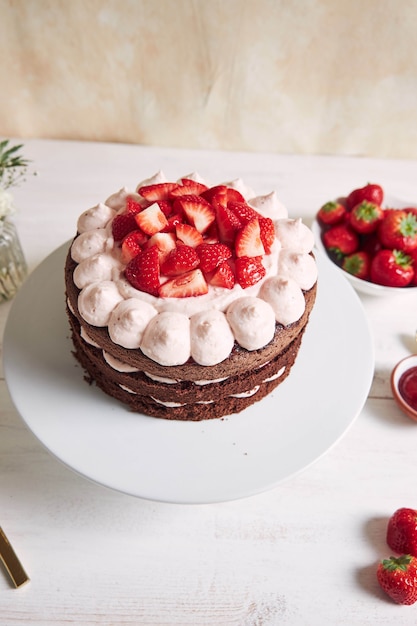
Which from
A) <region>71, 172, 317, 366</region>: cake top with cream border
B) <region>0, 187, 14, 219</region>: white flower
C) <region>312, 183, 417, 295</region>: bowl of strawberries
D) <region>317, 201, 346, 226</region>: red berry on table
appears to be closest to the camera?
<region>71, 172, 317, 366</region>: cake top with cream border

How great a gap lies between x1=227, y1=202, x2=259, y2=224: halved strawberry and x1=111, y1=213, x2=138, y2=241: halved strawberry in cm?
34

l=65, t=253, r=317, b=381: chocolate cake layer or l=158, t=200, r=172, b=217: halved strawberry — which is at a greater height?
l=158, t=200, r=172, b=217: halved strawberry

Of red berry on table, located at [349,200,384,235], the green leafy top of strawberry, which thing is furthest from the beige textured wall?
the green leafy top of strawberry

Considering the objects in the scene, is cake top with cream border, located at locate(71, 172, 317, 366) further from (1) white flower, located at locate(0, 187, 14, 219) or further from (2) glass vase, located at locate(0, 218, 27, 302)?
(2) glass vase, located at locate(0, 218, 27, 302)

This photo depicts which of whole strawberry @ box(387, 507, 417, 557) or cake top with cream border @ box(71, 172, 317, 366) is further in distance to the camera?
whole strawberry @ box(387, 507, 417, 557)

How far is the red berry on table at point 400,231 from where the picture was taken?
2.56 m

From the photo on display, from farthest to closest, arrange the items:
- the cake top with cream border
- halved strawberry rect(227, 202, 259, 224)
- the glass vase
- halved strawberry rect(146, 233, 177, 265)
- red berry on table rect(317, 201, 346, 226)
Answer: red berry on table rect(317, 201, 346, 226)
the glass vase
halved strawberry rect(227, 202, 259, 224)
halved strawberry rect(146, 233, 177, 265)
the cake top with cream border

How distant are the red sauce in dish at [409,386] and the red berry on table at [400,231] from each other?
587mm

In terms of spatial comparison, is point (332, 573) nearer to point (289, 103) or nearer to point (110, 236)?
point (110, 236)

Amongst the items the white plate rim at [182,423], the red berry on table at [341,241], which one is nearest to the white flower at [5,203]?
the white plate rim at [182,423]

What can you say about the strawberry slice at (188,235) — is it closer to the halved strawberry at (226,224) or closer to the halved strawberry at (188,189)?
the halved strawberry at (226,224)

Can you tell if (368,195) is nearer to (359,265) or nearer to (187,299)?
(359,265)

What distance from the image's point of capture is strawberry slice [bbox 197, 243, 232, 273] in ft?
5.95

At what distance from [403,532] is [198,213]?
124cm
